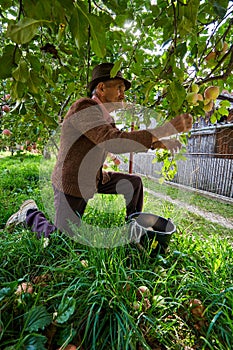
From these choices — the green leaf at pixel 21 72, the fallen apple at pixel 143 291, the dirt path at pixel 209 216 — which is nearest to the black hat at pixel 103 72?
the green leaf at pixel 21 72

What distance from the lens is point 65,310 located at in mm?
686

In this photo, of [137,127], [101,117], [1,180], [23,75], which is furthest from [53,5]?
[1,180]

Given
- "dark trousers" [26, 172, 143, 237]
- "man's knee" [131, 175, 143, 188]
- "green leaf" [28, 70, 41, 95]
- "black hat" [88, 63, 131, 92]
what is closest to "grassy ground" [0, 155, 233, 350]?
Answer: "dark trousers" [26, 172, 143, 237]

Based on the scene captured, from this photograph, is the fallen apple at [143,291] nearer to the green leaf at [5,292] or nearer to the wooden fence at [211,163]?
the green leaf at [5,292]

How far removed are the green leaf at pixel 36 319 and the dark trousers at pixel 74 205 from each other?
64cm

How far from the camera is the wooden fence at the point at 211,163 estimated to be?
12.7ft

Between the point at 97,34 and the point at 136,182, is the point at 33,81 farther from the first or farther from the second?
the point at 136,182

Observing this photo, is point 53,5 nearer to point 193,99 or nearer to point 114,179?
point 193,99

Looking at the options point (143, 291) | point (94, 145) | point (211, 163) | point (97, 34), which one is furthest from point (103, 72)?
point (211, 163)

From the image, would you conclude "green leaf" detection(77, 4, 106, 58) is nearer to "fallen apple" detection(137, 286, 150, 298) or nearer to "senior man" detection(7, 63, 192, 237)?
"senior man" detection(7, 63, 192, 237)

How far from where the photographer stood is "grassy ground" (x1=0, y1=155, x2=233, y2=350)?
66 centimetres

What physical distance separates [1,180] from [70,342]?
3.38 metres

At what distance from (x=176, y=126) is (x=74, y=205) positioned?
807mm

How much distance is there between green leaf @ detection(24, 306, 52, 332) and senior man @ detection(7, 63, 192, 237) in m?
0.66
